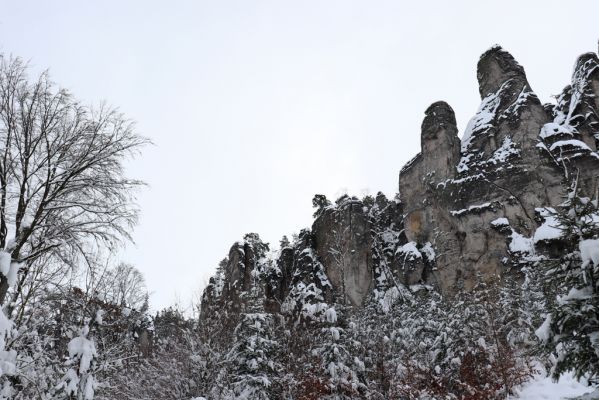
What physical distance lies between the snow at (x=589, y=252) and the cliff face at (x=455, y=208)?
1103 inches

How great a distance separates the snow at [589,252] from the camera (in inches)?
238

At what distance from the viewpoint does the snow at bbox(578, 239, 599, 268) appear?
19.8ft

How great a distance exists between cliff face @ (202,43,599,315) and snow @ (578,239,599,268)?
28009 millimetres

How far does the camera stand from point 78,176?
8000mm

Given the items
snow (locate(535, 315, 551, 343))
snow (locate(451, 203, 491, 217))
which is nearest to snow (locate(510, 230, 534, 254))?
snow (locate(451, 203, 491, 217))

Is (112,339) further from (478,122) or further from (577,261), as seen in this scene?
(478,122)

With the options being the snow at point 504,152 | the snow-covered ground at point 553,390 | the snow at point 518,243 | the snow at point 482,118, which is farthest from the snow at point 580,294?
the snow at point 482,118

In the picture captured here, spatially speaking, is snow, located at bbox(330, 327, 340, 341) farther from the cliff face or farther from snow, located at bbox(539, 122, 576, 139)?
snow, located at bbox(539, 122, 576, 139)

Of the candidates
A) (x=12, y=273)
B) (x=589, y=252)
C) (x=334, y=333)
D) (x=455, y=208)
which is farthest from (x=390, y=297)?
(x=12, y=273)

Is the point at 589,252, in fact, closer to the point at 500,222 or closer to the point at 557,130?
the point at 500,222

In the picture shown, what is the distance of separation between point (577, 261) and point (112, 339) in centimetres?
2477

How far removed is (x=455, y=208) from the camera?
40906mm

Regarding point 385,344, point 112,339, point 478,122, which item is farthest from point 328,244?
point 385,344

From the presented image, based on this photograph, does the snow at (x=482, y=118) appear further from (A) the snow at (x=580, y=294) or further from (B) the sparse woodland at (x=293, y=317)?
(A) the snow at (x=580, y=294)
